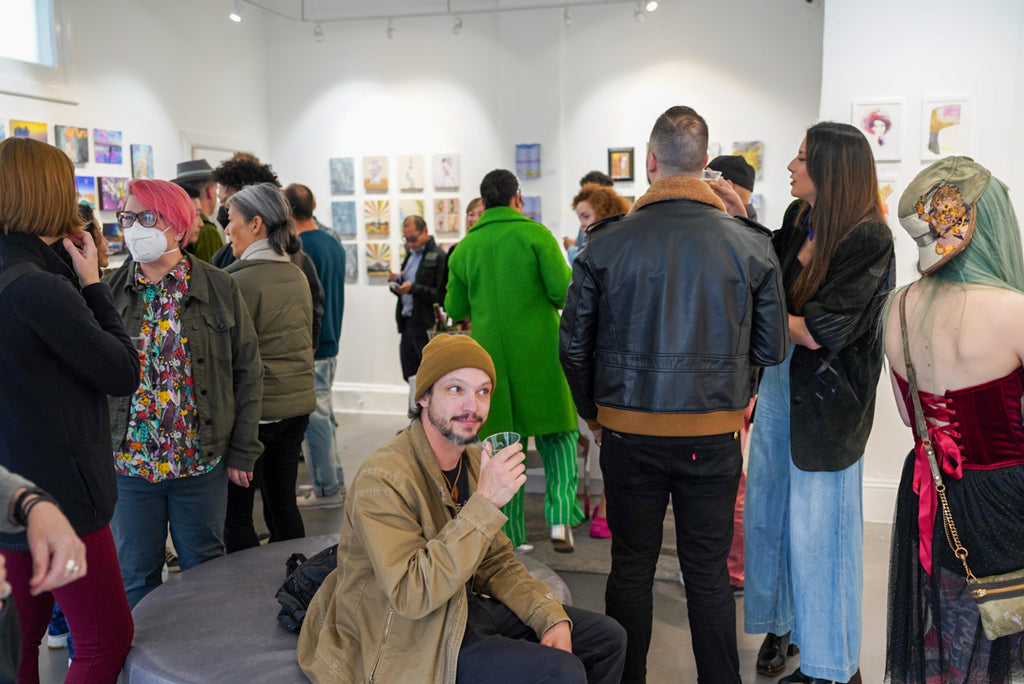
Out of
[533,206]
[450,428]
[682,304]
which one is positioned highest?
[533,206]

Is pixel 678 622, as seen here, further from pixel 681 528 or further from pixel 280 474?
pixel 280 474

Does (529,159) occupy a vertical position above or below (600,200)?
above

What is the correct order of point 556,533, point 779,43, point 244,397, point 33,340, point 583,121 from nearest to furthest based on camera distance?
point 33,340 → point 244,397 → point 556,533 → point 779,43 → point 583,121

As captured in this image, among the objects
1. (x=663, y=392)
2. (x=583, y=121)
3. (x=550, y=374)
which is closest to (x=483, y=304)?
(x=550, y=374)

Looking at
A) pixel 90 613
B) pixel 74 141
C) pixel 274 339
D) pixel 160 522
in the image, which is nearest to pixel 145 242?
pixel 274 339

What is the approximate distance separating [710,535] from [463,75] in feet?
18.8

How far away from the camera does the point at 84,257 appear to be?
2221 mm

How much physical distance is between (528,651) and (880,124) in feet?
12.1

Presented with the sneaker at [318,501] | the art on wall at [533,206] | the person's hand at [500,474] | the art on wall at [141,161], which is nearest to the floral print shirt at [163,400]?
the person's hand at [500,474]

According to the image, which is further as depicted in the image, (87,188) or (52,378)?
(87,188)

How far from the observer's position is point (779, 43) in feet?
21.7

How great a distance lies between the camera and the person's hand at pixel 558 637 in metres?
2.15

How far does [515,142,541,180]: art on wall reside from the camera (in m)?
7.06

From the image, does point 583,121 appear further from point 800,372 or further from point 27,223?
point 27,223
